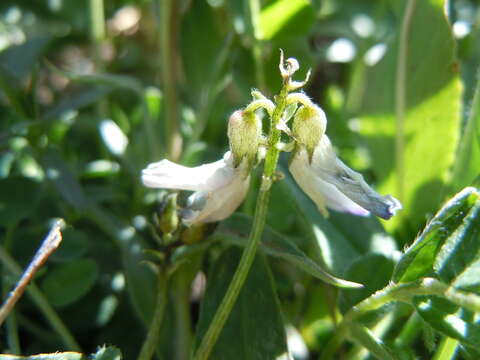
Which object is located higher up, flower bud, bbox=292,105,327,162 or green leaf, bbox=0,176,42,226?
flower bud, bbox=292,105,327,162

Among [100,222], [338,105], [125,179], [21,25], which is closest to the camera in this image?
[100,222]

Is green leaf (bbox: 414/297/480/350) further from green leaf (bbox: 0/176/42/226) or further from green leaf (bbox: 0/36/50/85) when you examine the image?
green leaf (bbox: 0/36/50/85)

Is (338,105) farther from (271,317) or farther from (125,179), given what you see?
(271,317)

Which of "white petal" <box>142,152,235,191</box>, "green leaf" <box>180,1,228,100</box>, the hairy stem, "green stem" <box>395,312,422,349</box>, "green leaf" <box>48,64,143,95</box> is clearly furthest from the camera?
"green leaf" <box>180,1,228,100</box>

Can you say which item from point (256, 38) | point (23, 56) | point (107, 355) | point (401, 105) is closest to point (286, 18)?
point (256, 38)

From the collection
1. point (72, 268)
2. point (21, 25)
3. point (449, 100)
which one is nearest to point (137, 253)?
point (72, 268)

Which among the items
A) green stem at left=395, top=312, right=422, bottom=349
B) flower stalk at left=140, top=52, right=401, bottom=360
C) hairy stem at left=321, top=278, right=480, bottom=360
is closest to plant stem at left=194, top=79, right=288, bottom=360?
flower stalk at left=140, top=52, right=401, bottom=360

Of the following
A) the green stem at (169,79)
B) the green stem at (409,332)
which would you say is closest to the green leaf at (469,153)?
the green stem at (409,332)
